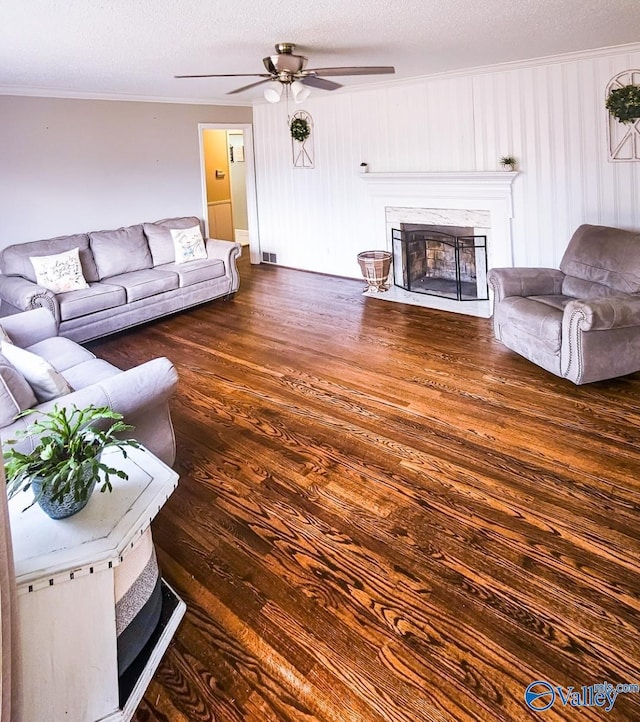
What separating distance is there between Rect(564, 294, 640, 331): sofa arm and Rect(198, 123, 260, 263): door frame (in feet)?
17.1

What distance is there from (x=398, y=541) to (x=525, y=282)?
9.44 feet

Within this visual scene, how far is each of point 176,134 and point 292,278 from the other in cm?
235

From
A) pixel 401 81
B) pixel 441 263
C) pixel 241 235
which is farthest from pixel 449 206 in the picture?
pixel 241 235

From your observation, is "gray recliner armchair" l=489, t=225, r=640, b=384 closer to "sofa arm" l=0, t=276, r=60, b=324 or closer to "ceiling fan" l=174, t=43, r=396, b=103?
"ceiling fan" l=174, t=43, r=396, b=103

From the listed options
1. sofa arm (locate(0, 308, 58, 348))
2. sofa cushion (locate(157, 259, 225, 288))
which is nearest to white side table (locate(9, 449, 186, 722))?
sofa arm (locate(0, 308, 58, 348))

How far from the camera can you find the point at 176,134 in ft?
22.2

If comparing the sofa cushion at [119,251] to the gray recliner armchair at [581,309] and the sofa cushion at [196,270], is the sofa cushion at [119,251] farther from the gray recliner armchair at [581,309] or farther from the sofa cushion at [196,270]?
the gray recliner armchair at [581,309]

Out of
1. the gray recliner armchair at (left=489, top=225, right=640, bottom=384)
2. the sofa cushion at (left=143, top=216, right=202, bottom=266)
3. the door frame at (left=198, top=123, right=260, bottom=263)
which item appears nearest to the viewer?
the gray recliner armchair at (left=489, top=225, right=640, bottom=384)

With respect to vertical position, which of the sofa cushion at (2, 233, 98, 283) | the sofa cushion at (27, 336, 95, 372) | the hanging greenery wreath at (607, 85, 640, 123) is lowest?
the sofa cushion at (27, 336, 95, 372)

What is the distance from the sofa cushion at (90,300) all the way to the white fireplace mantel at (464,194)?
3272 mm

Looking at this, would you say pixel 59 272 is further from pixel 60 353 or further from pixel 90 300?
pixel 60 353

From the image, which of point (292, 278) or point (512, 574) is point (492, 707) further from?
point (292, 278)

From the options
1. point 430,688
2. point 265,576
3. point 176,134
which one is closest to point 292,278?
point 176,134

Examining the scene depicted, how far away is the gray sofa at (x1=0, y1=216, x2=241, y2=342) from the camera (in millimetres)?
4844
